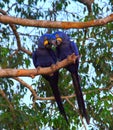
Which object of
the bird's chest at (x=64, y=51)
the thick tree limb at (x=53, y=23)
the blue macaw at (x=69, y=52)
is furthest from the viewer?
the bird's chest at (x=64, y=51)

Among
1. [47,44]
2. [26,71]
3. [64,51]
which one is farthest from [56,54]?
[26,71]

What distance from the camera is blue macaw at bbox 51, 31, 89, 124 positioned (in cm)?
339

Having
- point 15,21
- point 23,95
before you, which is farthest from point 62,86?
point 15,21

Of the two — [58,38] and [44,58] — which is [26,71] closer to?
[58,38]

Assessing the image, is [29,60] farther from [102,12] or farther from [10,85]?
[102,12]

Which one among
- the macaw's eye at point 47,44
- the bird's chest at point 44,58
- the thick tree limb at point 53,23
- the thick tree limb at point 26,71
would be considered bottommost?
the thick tree limb at point 26,71

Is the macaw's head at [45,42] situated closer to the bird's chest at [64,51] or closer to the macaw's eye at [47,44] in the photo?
the macaw's eye at [47,44]

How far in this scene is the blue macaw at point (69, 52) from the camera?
3.39 metres

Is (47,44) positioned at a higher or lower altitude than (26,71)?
higher

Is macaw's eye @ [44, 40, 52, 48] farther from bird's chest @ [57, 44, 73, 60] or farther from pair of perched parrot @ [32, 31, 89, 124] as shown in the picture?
bird's chest @ [57, 44, 73, 60]

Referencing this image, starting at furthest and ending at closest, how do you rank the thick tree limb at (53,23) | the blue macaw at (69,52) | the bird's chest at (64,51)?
the bird's chest at (64,51) < the blue macaw at (69,52) < the thick tree limb at (53,23)

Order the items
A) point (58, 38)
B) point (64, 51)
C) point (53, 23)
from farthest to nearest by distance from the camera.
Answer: point (64, 51), point (58, 38), point (53, 23)

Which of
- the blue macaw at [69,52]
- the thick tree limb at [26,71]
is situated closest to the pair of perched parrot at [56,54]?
the blue macaw at [69,52]

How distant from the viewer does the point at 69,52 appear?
144 inches
